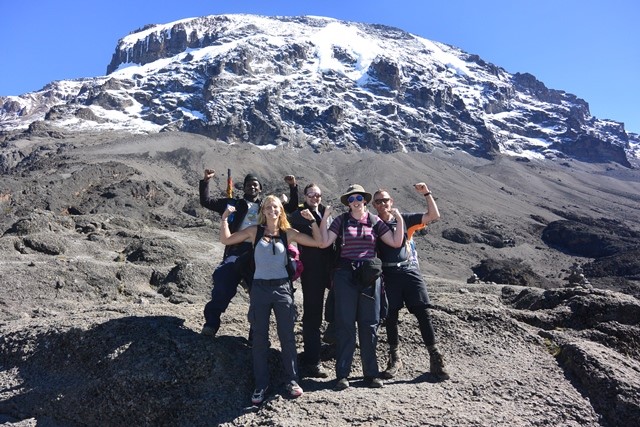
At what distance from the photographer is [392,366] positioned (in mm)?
5414

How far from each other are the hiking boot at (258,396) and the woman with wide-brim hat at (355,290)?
2.51ft

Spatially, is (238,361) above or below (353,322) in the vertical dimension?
below

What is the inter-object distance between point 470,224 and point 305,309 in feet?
245

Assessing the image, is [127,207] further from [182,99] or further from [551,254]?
[182,99]

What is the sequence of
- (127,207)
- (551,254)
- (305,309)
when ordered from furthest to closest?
(551,254), (127,207), (305,309)

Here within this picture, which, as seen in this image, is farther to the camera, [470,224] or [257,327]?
[470,224]

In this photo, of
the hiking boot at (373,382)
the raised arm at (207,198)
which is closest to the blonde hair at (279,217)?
the raised arm at (207,198)

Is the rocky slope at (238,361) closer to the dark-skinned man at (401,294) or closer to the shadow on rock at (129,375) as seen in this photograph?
the shadow on rock at (129,375)

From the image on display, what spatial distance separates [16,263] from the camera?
13.2 meters

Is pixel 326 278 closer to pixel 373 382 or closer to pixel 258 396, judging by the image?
pixel 373 382

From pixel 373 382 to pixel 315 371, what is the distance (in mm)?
687

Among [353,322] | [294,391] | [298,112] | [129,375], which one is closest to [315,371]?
[294,391]

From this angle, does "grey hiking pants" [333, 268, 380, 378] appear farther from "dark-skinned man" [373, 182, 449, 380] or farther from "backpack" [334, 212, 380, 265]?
"dark-skinned man" [373, 182, 449, 380]

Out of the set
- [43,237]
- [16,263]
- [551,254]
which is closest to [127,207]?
[43,237]
